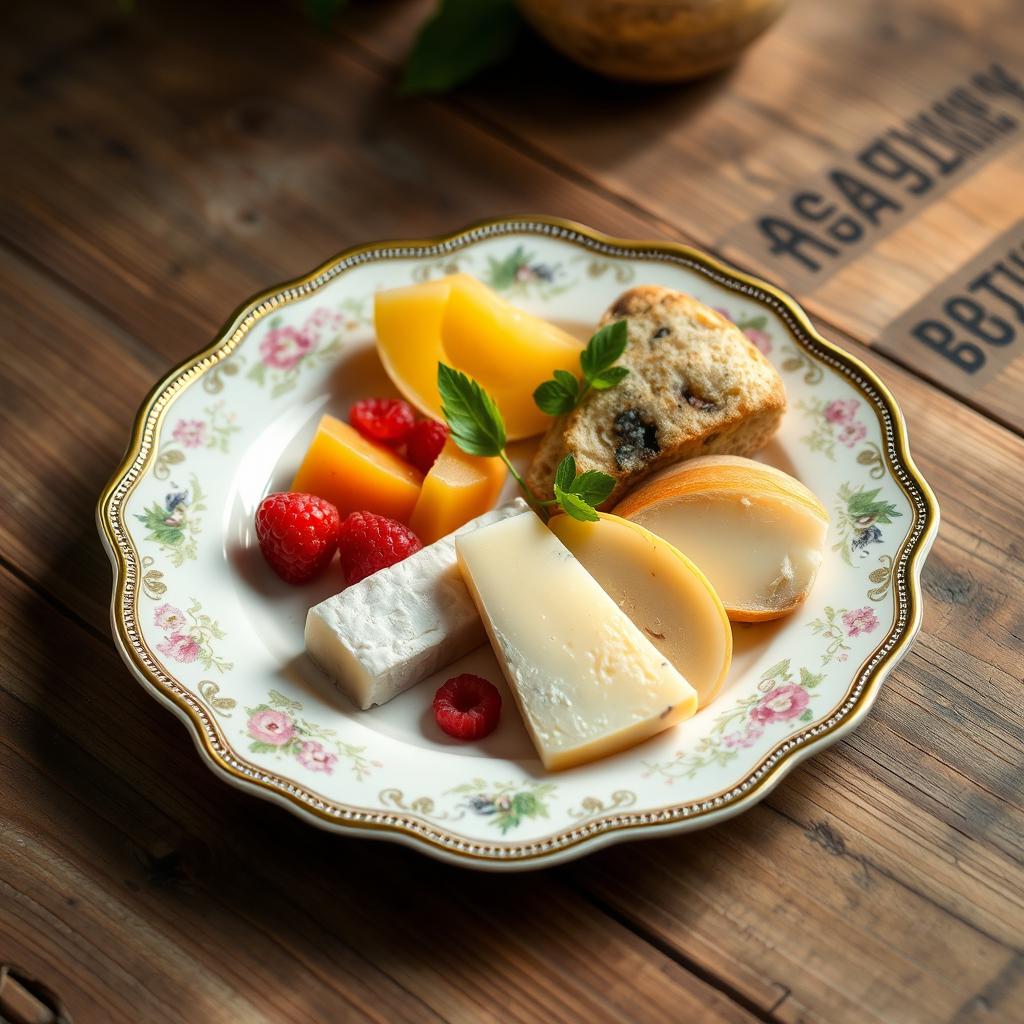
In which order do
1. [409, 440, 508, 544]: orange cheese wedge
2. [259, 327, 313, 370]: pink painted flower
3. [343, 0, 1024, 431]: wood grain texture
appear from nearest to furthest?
1. [409, 440, 508, 544]: orange cheese wedge
2. [259, 327, 313, 370]: pink painted flower
3. [343, 0, 1024, 431]: wood grain texture

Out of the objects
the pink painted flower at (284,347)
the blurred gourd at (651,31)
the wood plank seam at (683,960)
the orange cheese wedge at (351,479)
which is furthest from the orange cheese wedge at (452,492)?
the blurred gourd at (651,31)

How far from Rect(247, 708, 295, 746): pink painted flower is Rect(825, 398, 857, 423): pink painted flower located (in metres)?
1.10

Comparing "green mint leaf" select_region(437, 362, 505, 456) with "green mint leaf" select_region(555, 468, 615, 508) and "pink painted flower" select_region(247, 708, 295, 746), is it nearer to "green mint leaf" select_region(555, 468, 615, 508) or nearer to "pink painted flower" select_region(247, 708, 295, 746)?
"green mint leaf" select_region(555, 468, 615, 508)

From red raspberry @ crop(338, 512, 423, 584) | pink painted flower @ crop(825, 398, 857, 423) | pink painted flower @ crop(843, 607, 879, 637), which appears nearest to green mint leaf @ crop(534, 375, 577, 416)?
red raspberry @ crop(338, 512, 423, 584)

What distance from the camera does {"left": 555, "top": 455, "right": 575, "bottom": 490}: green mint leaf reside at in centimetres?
193

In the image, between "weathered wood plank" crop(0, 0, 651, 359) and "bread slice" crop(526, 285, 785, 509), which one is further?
"weathered wood plank" crop(0, 0, 651, 359)

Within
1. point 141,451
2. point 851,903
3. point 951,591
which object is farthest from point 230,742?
point 951,591

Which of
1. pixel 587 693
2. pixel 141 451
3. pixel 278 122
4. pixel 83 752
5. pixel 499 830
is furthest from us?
pixel 278 122

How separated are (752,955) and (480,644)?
2.11ft

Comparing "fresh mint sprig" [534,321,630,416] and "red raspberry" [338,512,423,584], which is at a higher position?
"fresh mint sprig" [534,321,630,416]

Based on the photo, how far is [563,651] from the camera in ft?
5.92

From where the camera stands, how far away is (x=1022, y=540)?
2.13 metres

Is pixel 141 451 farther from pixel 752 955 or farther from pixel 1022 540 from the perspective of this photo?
pixel 1022 540

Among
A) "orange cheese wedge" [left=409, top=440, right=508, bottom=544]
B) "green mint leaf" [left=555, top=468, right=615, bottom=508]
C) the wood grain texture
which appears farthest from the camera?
the wood grain texture
